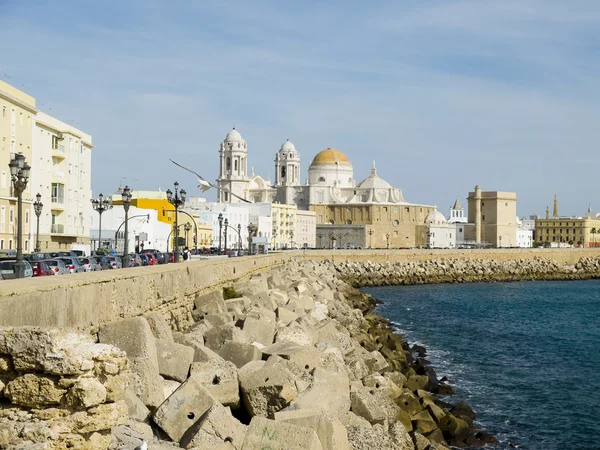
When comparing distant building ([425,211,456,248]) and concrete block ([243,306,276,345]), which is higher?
distant building ([425,211,456,248])

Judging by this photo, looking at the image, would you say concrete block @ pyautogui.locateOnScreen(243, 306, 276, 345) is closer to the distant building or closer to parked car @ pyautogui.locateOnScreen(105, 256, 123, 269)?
parked car @ pyautogui.locateOnScreen(105, 256, 123, 269)

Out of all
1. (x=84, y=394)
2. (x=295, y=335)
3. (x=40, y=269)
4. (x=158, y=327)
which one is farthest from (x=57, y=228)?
(x=84, y=394)

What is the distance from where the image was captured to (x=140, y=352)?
25.7ft

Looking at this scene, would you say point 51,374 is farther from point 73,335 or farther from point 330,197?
point 330,197

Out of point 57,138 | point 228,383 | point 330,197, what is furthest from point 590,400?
point 330,197

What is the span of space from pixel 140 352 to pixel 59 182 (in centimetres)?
3293

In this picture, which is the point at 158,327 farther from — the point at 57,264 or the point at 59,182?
the point at 59,182

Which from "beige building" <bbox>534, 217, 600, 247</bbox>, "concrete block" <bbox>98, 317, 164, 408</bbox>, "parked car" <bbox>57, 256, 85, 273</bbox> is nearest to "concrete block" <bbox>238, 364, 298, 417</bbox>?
"concrete block" <bbox>98, 317, 164, 408</bbox>

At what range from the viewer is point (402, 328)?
2819 cm

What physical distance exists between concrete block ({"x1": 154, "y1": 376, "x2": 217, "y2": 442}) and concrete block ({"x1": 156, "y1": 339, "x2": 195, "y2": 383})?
34.9 inches

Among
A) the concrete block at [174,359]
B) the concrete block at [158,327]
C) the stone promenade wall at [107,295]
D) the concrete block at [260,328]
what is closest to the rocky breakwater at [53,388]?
the stone promenade wall at [107,295]

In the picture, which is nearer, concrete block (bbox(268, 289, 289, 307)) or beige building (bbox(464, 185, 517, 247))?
concrete block (bbox(268, 289, 289, 307))

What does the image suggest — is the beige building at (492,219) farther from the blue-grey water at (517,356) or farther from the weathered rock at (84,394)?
the weathered rock at (84,394)

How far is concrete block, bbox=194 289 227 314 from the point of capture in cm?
1364
